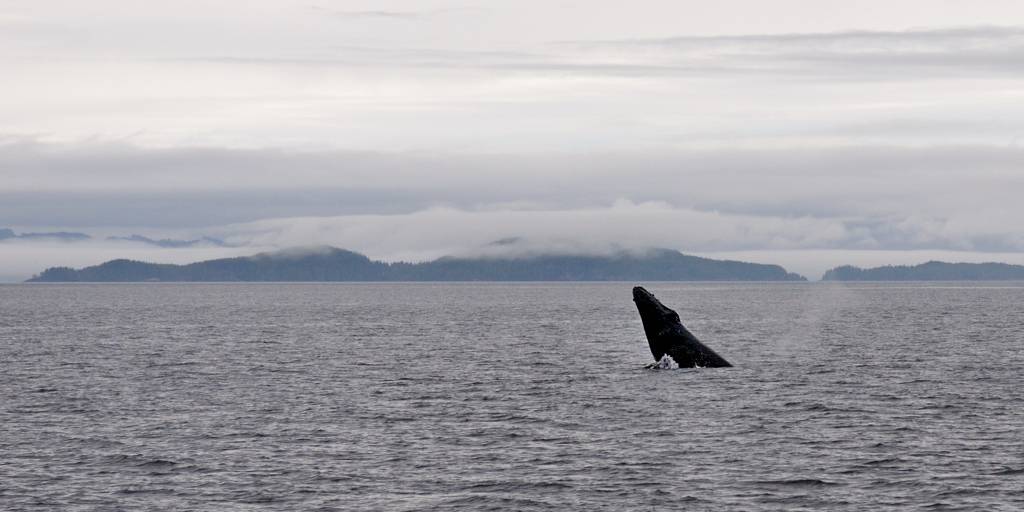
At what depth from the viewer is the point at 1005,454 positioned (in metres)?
40.3

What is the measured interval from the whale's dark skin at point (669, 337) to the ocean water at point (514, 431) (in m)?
2.15

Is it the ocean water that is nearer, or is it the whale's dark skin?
the ocean water

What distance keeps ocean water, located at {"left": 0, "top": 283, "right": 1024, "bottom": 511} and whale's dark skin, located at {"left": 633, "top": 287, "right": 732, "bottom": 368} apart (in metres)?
2.15

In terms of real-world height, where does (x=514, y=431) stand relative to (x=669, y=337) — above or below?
below

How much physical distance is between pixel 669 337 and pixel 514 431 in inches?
957

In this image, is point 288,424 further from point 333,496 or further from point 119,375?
point 119,375

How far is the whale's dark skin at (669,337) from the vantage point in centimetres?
6681

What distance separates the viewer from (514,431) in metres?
46.8

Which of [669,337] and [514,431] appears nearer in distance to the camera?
[514,431]

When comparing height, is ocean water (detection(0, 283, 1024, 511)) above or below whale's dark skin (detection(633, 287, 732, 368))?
below

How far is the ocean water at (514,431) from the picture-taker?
35094mm

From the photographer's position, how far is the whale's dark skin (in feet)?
219

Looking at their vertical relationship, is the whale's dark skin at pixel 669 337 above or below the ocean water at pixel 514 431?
above

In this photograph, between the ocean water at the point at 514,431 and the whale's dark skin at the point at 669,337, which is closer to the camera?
the ocean water at the point at 514,431
